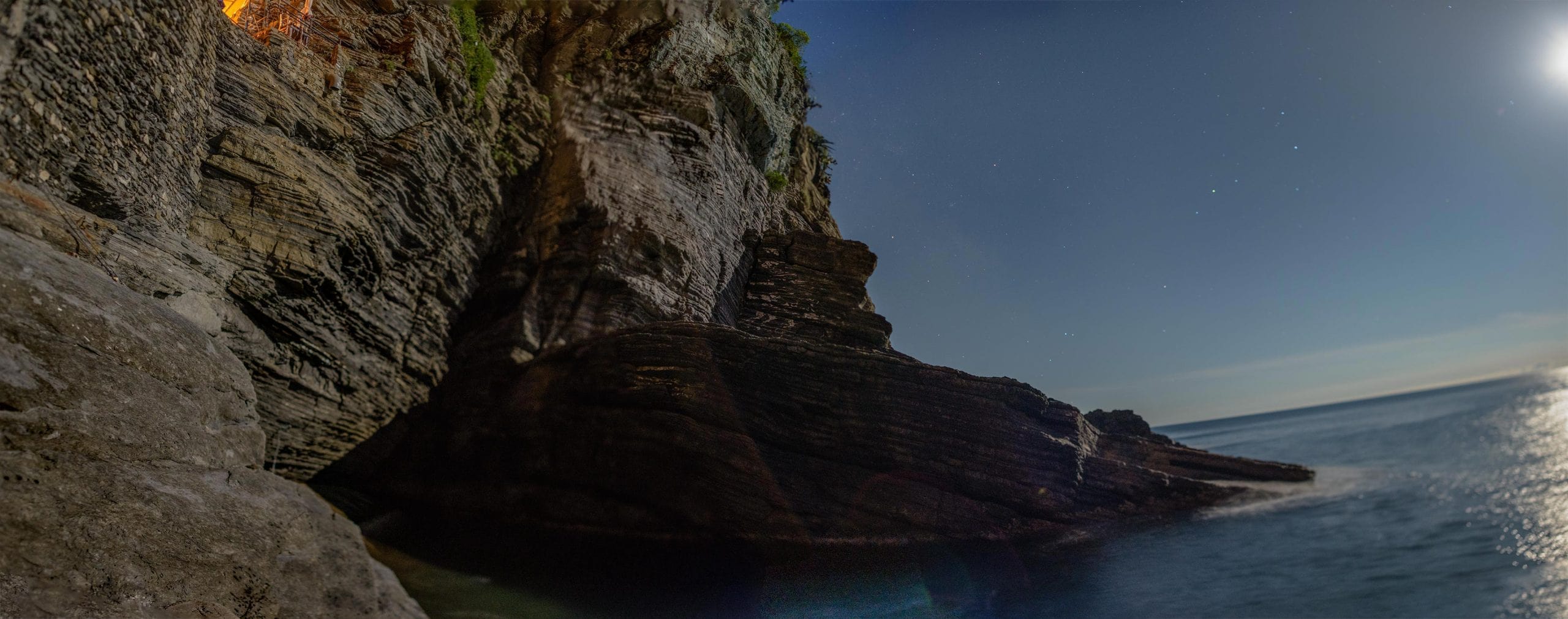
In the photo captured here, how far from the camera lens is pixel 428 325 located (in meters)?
16.2

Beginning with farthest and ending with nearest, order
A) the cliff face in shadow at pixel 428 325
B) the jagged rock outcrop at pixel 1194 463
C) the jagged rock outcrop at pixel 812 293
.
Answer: the jagged rock outcrop at pixel 1194 463 → the jagged rock outcrop at pixel 812 293 → the cliff face in shadow at pixel 428 325

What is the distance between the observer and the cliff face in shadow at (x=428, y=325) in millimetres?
5215

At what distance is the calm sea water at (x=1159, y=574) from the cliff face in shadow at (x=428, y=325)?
1.71 metres

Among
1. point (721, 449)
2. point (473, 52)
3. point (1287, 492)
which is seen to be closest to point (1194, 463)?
point (1287, 492)

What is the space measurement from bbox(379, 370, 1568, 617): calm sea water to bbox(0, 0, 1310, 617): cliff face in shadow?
171 centimetres

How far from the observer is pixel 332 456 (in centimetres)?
1476

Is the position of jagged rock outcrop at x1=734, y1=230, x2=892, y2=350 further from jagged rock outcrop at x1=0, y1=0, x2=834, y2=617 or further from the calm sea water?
the calm sea water

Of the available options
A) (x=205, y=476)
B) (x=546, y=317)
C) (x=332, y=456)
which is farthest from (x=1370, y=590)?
(x=332, y=456)

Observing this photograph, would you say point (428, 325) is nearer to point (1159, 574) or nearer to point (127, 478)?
point (127, 478)

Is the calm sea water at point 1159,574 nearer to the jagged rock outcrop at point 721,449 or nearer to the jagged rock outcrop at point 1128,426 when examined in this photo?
the jagged rock outcrop at point 721,449

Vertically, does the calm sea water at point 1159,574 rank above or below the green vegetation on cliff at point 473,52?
below

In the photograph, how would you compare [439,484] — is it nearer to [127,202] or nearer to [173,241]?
[173,241]

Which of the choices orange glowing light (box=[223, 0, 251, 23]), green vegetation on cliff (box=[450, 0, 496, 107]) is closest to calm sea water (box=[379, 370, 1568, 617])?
green vegetation on cliff (box=[450, 0, 496, 107])

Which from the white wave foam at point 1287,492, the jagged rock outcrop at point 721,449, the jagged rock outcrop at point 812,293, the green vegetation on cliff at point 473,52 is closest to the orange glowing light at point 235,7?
the green vegetation on cliff at point 473,52
